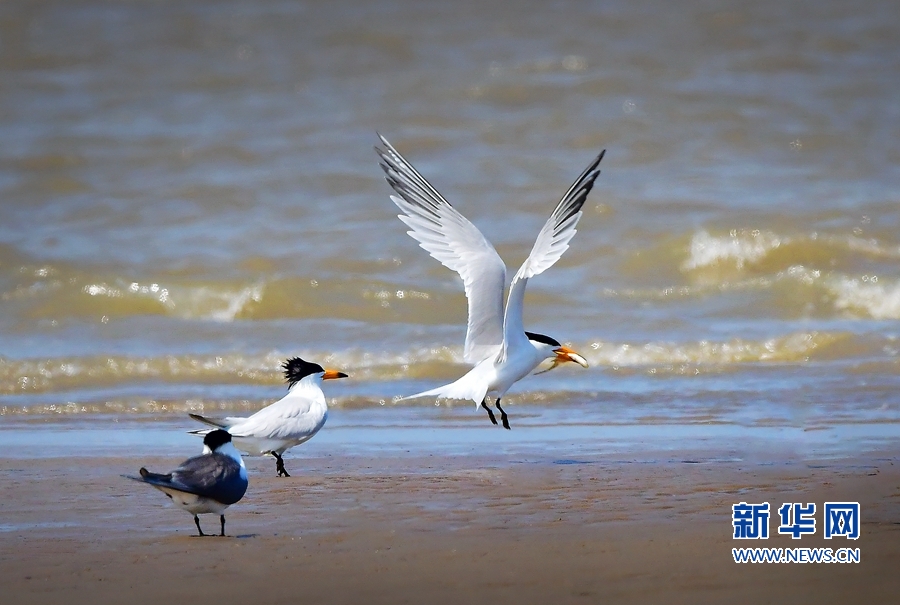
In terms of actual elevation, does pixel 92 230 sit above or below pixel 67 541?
above

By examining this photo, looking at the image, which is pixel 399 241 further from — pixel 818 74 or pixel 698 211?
pixel 818 74

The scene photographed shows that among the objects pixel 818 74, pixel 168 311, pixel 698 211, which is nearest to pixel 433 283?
pixel 168 311

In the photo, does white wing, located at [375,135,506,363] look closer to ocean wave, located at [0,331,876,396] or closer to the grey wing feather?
ocean wave, located at [0,331,876,396]

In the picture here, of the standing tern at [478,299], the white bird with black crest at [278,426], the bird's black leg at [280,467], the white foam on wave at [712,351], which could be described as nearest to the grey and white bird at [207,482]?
the white bird with black crest at [278,426]

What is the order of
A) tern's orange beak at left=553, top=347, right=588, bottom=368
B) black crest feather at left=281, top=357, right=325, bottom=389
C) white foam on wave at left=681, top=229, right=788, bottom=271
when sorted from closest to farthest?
black crest feather at left=281, top=357, right=325, bottom=389 → tern's orange beak at left=553, top=347, right=588, bottom=368 → white foam on wave at left=681, top=229, right=788, bottom=271

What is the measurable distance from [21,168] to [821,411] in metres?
11.9

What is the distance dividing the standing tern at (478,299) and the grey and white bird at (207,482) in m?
2.02

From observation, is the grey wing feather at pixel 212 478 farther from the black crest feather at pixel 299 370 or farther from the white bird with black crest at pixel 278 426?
the black crest feather at pixel 299 370

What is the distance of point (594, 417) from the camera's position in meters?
7.20

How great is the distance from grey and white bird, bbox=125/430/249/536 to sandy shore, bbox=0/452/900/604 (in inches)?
5.0

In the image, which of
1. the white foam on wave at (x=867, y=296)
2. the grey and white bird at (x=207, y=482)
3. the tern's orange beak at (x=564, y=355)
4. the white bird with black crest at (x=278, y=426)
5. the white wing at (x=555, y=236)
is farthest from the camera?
the white foam on wave at (x=867, y=296)

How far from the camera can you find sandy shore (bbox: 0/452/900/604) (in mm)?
3621

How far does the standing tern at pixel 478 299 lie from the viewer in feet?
21.7

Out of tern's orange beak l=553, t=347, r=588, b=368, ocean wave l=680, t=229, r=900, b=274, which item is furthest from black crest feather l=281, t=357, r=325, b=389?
ocean wave l=680, t=229, r=900, b=274
